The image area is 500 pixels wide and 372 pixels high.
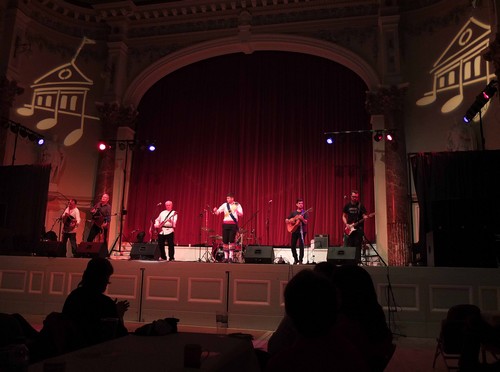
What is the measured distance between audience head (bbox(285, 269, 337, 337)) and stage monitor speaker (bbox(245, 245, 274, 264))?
693 cm

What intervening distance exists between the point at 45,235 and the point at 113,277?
4271 mm

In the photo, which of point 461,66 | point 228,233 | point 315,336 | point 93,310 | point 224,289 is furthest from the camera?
point 461,66

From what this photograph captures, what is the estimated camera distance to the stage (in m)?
6.83

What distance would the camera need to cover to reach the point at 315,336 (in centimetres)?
181

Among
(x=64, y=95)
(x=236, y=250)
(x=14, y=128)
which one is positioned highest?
(x=64, y=95)

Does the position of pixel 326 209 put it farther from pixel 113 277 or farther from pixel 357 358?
pixel 357 358

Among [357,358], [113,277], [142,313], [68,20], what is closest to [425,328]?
[142,313]

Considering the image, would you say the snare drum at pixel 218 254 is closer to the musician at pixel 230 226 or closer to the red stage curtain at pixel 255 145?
the musician at pixel 230 226

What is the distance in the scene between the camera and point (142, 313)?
7.77 m

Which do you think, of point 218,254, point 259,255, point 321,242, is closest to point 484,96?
point 321,242

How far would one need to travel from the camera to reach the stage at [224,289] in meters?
6.83

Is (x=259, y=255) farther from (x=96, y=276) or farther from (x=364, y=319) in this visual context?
(x=364, y=319)

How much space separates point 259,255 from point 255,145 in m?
5.19

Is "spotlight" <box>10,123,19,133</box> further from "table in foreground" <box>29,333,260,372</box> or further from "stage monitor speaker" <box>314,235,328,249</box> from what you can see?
"table in foreground" <box>29,333,260,372</box>
